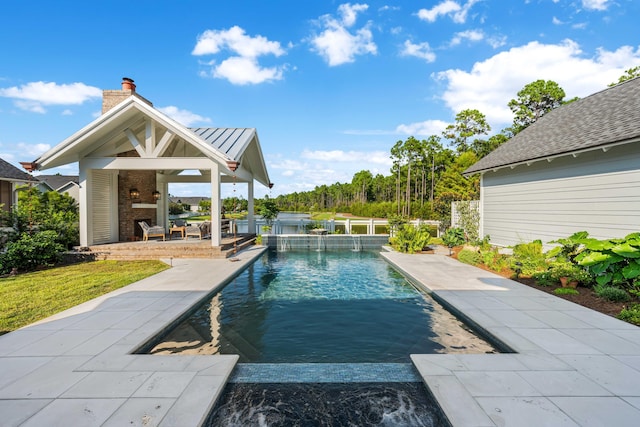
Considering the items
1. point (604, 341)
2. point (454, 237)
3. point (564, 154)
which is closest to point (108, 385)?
point (604, 341)

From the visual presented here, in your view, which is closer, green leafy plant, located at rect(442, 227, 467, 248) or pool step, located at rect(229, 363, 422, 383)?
pool step, located at rect(229, 363, 422, 383)

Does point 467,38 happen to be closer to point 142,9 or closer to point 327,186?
point 142,9

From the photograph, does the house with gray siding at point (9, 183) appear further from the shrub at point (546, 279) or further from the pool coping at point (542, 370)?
the shrub at point (546, 279)

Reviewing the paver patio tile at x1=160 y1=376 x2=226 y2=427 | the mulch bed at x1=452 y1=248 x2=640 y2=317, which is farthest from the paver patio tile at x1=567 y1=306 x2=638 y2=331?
the paver patio tile at x1=160 y1=376 x2=226 y2=427

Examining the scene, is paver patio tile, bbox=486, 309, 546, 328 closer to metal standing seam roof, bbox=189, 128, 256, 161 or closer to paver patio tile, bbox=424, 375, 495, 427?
paver patio tile, bbox=424, 375, 495, 427

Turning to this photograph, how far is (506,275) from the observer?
327 inches

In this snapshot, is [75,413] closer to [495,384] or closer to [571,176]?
[495,384]

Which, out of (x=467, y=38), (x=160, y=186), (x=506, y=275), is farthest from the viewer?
(x=160, y=186)

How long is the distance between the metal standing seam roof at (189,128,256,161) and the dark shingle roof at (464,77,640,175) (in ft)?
31.8

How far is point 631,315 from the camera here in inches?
194

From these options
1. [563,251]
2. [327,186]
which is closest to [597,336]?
[563,251]

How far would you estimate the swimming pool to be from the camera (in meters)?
4.25

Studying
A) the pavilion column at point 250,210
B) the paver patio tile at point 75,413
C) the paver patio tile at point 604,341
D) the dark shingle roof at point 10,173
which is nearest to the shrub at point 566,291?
the paver patio tile at point 604,341

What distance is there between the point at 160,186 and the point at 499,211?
49.0 feet
